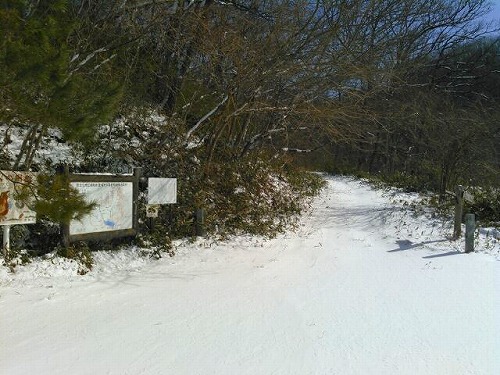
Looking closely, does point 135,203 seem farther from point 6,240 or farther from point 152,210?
point 6,240

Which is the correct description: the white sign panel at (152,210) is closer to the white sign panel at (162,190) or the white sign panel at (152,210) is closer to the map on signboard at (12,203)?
the white sign panel at (162,190)

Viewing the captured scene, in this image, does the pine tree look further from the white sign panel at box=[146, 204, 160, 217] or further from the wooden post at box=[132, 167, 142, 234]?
the white sign panel at box=[146, 204, 160, 217]

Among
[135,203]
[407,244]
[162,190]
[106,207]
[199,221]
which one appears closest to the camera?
[106,207]

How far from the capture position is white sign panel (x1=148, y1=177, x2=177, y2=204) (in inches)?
305

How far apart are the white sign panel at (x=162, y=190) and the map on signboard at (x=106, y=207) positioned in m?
0.41

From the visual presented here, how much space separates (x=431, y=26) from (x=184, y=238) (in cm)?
1538

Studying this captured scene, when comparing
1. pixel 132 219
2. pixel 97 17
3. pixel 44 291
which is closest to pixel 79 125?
pixel 44 291

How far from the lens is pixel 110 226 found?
7004 mm

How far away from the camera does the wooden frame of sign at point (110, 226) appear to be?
6.37 metres

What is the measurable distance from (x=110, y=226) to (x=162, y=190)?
1.29m

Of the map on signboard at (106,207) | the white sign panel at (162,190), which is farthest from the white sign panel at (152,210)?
the map on signboard at (106,207)

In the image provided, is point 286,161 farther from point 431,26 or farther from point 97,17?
point 431,26

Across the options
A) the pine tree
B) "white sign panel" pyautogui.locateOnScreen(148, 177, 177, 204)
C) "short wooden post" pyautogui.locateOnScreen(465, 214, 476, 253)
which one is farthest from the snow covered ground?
the pine tree

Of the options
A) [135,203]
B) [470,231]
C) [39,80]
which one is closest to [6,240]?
[135,203]
